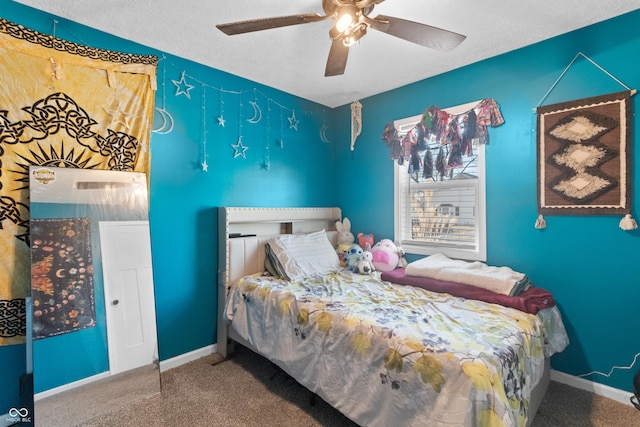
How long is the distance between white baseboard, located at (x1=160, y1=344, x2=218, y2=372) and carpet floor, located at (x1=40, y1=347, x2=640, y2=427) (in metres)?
0.09

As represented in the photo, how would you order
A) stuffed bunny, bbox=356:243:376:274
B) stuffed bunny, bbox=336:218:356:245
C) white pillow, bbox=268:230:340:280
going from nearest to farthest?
white pillow, bbox=268:230:340:280 < stuffed bunny, bbox=356:243:376:274 < stuffed bunny, bbox=336:218:356:245

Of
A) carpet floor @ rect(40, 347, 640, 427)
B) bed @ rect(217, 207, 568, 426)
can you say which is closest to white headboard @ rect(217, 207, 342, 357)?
bed @ rect(217, 207, 568, 426)

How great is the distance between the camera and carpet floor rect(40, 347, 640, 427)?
1.78 meters

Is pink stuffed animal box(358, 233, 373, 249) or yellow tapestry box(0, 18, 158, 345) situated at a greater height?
yellow tapestry box(0, 18, 158, 345)

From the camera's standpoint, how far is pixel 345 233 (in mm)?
3340

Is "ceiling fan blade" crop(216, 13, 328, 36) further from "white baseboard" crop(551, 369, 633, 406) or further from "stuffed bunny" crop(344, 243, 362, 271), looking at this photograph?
"white baseboard" crop(551, 369, 633, 406)

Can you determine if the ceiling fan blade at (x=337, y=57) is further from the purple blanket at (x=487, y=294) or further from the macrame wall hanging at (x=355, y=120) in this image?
the purple blanket at (x=487, y=294)

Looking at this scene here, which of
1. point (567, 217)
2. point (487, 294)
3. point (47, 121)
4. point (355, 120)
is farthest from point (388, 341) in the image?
point (355, 120)

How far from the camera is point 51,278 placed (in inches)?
70.2

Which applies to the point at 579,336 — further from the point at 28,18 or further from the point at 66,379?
the point at 28,18

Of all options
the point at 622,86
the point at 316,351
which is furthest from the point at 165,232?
the point at 622,86

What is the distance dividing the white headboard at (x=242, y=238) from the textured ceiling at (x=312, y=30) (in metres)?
1.28

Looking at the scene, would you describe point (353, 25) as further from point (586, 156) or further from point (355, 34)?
point (586, 156)

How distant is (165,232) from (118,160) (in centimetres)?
62
